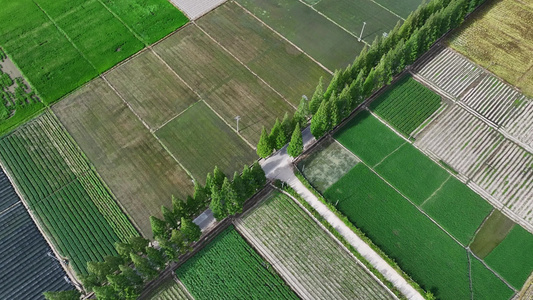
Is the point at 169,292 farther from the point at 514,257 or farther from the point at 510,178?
the point at 510,178

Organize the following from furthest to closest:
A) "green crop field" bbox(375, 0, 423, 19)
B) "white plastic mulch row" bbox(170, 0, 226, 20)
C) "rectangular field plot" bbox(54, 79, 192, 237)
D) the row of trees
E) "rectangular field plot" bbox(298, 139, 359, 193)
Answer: "green crop field" bbox(375, 0, 423, 19) → "white plastic mulch row" bbox(170, 0, 226, 20) → "rectangular field plot" bbox(298, 139, 359, 193) → the row of trees → "rectangular field plot" bbox(54, 79, 192, 237)

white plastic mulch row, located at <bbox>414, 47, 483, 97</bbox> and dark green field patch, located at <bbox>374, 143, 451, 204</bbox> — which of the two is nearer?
dark green field patch, located at <bbox>374, 143, 451, 204</bbox>

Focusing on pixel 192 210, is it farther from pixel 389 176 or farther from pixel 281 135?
pixel 389 176

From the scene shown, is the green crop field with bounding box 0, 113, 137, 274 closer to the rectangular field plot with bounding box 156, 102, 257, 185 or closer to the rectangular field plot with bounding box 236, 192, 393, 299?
the rectangular field plot with bounding box 156, 102, 257, 185

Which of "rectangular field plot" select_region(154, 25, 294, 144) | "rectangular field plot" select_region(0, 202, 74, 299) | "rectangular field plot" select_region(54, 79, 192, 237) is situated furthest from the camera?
"rectangular field plot" select_region(154, 25, 294, 144)

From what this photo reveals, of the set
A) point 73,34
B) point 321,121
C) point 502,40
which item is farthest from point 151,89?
point 502,40

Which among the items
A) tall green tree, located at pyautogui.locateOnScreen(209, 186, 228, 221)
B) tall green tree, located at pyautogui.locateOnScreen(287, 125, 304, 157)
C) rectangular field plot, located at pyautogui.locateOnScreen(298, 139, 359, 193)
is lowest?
rectangular field plot, located at pyautogui.locateOnScreen(298, 139, 359, 193)

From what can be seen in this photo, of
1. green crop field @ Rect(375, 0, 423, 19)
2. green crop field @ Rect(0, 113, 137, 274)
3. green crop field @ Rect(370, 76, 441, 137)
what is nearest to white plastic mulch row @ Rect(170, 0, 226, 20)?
green crop field @ Rect(0, 113, 137, 274)
